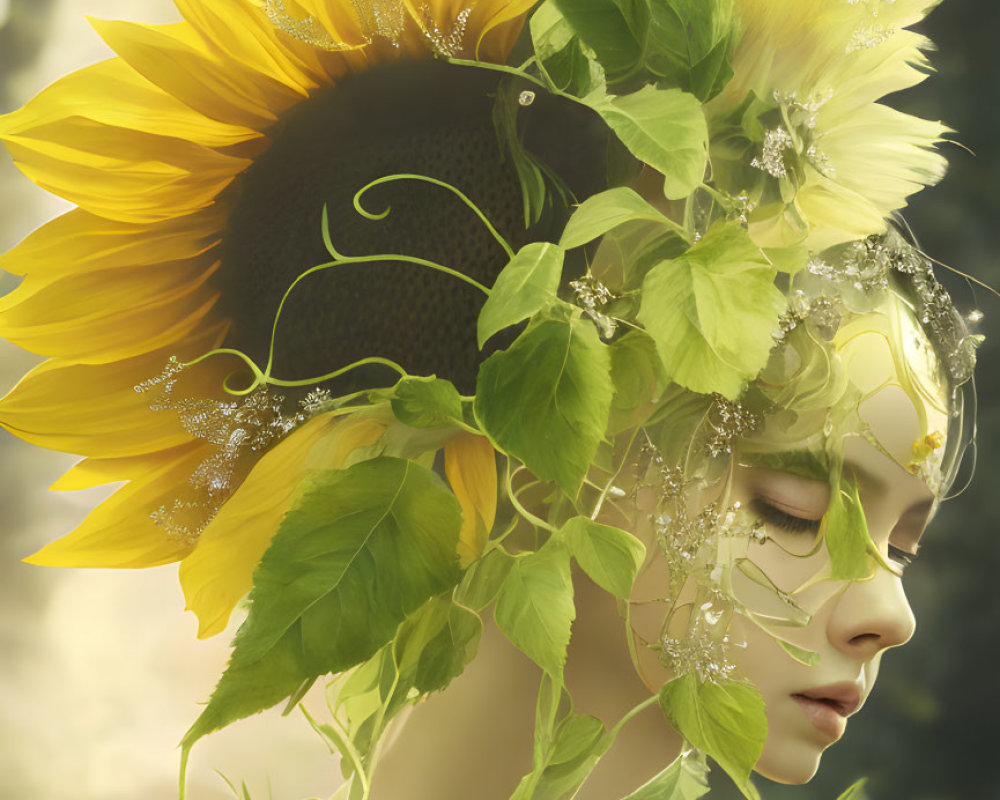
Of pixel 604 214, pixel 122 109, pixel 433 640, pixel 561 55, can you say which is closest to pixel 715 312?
pixel 604 214

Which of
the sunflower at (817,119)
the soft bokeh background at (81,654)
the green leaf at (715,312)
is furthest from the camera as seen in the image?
the soft bokeh background at (81,654)

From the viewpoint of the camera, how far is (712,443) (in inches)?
24.0

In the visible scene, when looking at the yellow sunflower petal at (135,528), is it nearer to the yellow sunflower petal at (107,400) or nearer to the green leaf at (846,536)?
the yellow sunflower petal at (107,400)

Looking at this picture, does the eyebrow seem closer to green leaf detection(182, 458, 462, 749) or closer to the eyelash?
the eyelash

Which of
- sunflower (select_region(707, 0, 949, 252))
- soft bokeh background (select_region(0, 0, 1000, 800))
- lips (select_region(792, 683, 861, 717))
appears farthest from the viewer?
soft bokeh background (select_region(0, 0, 1000, 800))

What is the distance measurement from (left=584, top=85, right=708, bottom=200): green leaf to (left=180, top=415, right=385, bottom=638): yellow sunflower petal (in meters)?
0.23

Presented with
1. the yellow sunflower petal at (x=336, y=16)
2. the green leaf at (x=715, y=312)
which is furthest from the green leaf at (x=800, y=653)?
the yellow sunflower petal at (x=336, y=16)

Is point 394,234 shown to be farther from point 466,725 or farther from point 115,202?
point 466,725

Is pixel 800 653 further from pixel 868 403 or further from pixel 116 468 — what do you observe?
pixel 116 468

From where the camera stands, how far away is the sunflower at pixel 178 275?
607mm

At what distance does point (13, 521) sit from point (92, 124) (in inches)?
15.8

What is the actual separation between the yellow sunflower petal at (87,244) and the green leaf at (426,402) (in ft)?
0.63

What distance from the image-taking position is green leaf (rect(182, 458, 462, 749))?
0.53 m

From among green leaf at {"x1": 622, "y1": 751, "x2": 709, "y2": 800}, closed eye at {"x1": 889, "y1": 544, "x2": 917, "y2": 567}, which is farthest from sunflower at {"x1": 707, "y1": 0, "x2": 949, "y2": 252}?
green leaf at {"x1": 622, "y1": 751, "x2": 709, "y2": 800}
